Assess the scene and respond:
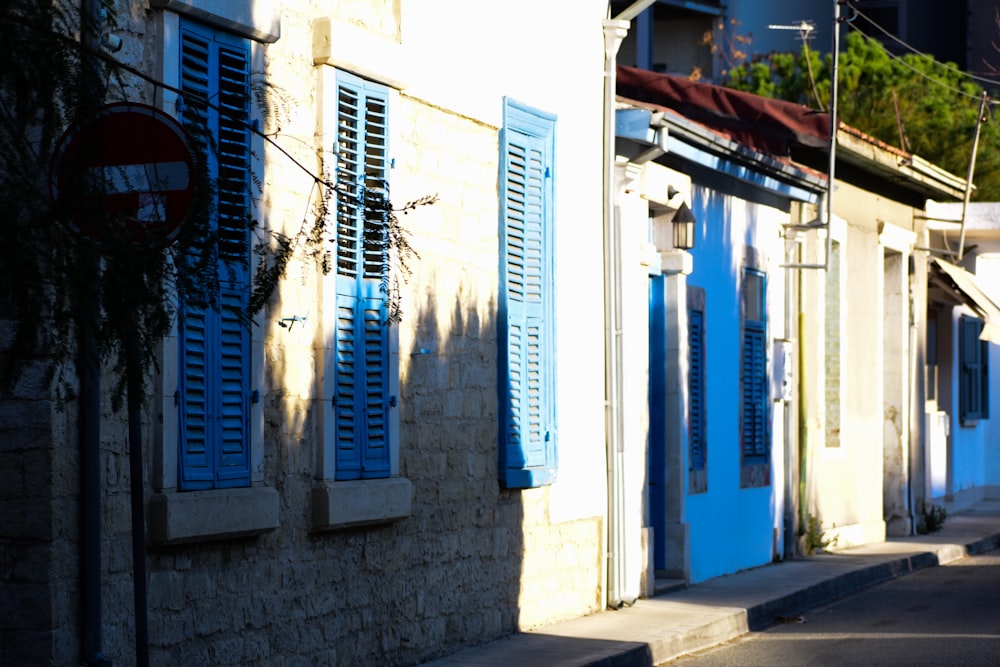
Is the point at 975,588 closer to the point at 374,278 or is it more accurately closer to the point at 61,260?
the point at 374,278

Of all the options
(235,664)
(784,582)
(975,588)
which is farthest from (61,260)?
(975,588)

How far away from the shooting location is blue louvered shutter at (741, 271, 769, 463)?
17.2 m

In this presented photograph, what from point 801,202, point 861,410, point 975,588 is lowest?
point 975,588

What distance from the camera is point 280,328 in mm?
8875

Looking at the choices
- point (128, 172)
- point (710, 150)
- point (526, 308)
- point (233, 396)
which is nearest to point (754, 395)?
point (710, 150)

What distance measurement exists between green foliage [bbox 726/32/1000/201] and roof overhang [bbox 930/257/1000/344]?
663 centimetres

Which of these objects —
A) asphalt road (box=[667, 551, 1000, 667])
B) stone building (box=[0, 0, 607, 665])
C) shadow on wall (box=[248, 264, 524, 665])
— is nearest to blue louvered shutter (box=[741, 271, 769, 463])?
asphalt road (box=[667, 551, 1000, 667])

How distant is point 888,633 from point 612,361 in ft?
8.85

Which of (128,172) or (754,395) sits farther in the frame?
(754,395)

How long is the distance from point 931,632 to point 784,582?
296 centimetres

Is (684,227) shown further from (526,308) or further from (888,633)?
(888,633)

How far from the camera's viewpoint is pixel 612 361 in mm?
13164

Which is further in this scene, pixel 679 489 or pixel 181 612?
pixel 679 489

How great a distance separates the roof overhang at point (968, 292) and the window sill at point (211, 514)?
48.5 ft
